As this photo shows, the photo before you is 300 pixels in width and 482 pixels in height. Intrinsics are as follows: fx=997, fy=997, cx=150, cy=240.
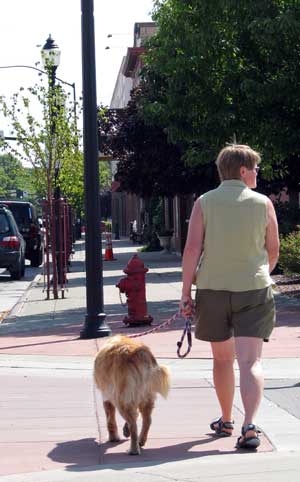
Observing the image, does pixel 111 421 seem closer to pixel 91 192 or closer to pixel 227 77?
pixel 91 192

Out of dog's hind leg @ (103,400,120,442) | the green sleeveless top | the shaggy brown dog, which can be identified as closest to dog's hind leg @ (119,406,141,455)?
the shaggy brown dog

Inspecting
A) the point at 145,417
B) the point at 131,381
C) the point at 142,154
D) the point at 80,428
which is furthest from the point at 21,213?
the point at 131,381

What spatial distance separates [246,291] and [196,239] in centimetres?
46

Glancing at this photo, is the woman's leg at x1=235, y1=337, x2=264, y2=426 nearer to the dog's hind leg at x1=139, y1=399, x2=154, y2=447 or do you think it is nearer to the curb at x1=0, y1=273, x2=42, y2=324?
the dog's hind leg at x1=139, y1=399, x2=154, y2=447

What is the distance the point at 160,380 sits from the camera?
6.50m

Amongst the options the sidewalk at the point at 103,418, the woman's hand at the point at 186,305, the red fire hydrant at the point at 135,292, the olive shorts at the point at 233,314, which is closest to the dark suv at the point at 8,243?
the sidewalk at the point at 103,418

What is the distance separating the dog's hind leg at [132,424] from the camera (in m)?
6.35

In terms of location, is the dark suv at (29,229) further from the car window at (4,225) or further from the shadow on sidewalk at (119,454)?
the shadow on sidewalk at (119,454)

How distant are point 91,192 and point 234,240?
644 centimetres

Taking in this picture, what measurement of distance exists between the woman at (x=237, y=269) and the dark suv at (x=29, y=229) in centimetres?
2607

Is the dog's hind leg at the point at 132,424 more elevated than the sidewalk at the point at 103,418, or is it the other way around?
the dog's hind leg at the point at 132,424

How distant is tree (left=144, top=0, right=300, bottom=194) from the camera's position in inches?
595

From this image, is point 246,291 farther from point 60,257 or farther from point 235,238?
point 60,257

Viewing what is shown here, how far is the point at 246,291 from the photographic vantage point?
6.31 metres
